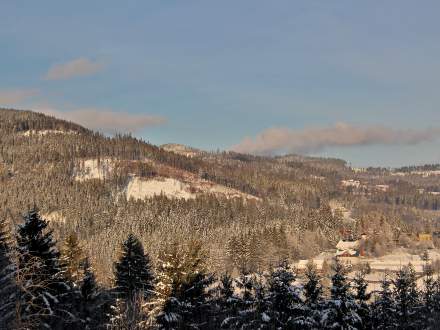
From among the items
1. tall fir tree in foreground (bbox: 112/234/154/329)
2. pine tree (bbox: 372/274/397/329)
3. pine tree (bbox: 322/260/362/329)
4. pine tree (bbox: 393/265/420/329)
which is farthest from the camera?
pine tree (bbox: 393/265/420/329)

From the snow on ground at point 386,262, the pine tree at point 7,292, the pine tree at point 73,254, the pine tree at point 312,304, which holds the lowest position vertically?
the snow on ground at point 386,262

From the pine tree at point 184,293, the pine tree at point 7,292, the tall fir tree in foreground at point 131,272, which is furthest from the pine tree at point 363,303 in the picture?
the pine tree at point 7,292

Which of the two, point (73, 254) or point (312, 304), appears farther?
point (73, 254)

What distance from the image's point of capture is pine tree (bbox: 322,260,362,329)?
4206cm

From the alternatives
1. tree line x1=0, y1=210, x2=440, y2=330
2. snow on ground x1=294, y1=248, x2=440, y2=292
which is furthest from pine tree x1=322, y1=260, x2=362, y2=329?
snow on ground x1=294, y1=248, x2=440, y2=292

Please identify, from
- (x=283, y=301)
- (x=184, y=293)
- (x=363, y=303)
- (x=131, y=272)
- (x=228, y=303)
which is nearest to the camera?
(x=283, y=301)

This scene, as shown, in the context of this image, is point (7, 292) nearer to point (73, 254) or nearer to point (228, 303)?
point (73, 254)

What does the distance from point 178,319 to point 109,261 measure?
389ft

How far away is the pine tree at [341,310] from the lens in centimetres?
4206

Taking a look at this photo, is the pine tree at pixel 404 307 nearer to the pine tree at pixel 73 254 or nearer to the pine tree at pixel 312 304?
the pine tree at pixel 312 304

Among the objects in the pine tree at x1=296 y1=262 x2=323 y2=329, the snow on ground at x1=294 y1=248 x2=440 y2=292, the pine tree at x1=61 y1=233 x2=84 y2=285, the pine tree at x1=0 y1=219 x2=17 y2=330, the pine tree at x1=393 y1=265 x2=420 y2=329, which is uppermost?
the pine tree at x1=0 y1=219 x2=17 y2=330

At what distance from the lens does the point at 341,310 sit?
42.6m

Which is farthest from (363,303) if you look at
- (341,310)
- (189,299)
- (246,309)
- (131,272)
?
(131,272)

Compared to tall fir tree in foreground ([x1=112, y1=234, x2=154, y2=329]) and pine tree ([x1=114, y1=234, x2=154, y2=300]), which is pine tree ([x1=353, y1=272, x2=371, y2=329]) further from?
pine tree ([x1=114, y1=234, x2=154, y2=300])
